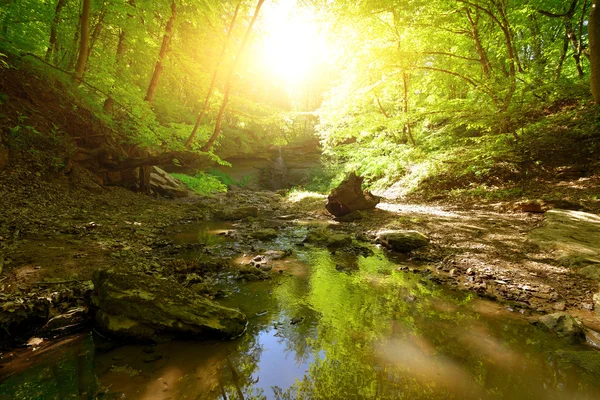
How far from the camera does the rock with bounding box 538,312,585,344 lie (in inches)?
122

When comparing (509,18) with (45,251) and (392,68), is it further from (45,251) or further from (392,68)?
(45,251)

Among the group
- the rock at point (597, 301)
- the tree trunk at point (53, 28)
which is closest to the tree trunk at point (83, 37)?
the tree trunk at point (53, 28)

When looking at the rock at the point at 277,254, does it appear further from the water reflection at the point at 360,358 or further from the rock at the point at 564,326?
the rock at the point at 564,326

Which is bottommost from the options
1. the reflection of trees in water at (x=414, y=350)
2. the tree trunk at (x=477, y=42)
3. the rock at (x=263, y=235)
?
the reflection of trees in water at (x=414, y=350)

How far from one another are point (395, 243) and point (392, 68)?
7.04 m

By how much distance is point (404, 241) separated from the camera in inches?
263

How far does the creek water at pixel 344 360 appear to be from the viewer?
2.36 metres

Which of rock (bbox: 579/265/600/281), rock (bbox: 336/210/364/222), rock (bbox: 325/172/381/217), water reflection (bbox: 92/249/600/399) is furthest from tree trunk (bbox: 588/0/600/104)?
rock (bbox: 325/172/381/217)

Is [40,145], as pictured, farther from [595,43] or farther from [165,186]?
[595,43]

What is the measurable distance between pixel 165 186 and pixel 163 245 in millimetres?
9090

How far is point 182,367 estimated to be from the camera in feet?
8.50

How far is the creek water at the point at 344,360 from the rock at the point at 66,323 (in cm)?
36

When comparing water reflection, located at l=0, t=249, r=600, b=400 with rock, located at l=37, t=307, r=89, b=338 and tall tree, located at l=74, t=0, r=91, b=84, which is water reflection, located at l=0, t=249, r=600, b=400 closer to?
rock, located at l=37, t=307, r=89, b=338

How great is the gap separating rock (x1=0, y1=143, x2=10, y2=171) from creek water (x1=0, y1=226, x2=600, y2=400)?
709 cm
